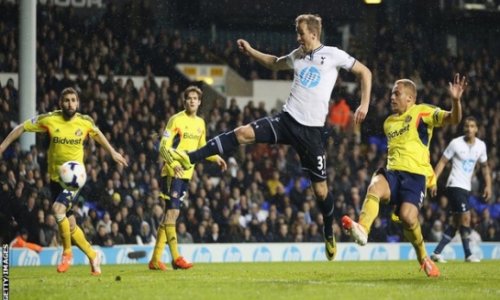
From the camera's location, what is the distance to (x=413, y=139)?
11633 mm

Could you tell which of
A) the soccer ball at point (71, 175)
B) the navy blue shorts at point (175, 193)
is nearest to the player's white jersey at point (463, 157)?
the navy blue shorts at point (175, 193)

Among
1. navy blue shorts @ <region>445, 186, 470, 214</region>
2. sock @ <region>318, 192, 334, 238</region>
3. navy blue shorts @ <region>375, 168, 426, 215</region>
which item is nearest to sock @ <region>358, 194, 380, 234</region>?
navy blue shorts @ <region>375, 168, 426, 215</region>

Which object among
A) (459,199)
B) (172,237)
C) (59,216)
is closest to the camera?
(59,216)

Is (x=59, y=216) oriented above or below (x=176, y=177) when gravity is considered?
below

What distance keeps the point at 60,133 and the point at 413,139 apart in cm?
440

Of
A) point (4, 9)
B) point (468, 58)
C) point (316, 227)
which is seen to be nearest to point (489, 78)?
point (468, 58)

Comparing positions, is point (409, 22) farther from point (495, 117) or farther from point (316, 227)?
point (316, 227)

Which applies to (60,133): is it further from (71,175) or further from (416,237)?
(416,237)

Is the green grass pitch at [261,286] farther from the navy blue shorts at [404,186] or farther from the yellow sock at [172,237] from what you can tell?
the yellow sock at [172,237]

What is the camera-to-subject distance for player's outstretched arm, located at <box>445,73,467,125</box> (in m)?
10.5

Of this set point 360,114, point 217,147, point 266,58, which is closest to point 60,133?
point 217,147

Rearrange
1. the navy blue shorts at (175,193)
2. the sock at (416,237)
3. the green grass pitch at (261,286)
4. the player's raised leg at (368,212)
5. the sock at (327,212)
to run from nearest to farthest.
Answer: the green grass pitch at (261,286) < the player's raised leg at (368,212) < the sock at (416,237) < the sock at (327,212) < the navy blue shorts at (175,193)

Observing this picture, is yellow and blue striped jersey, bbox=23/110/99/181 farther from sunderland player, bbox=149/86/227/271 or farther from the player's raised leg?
the player's raised leg

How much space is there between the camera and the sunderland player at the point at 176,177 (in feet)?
45.7
